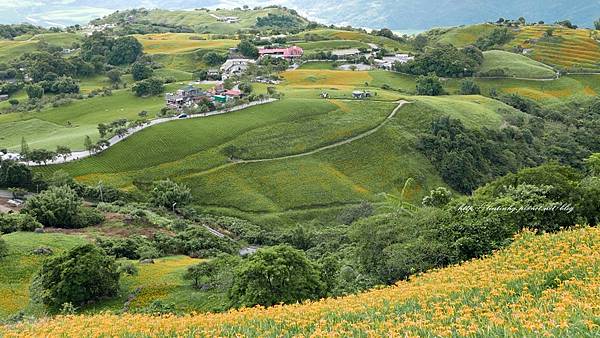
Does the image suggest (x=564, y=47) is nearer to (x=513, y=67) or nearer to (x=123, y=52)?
(x=513, y=67)

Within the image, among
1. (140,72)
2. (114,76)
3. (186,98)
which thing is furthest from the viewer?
(140,72)

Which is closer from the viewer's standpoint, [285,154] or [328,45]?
[285,154]

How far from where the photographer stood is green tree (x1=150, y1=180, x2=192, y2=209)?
63500 millimetres

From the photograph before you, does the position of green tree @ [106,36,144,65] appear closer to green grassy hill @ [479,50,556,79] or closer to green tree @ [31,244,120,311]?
green grassy hill @ [479,50,556,79]

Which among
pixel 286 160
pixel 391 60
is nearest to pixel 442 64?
pixel 391 60

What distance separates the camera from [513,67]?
12781 cm

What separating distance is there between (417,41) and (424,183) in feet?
342

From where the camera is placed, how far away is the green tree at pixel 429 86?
112 m

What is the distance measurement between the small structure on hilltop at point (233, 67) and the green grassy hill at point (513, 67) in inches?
2203

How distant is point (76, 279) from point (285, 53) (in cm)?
10595

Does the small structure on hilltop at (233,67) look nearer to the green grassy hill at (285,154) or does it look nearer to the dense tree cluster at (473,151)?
the green grassy hill at (285,154)

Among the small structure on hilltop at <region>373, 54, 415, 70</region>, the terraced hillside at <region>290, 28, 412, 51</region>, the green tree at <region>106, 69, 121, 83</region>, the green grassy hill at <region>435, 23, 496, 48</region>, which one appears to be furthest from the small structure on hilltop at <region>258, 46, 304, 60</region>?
the green grassy hill at <region>435, 23, 496, 48</region>

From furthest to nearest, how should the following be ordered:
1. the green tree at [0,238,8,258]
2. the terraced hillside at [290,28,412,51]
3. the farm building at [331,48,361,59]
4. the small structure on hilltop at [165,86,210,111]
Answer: the terraced hillside at [290,28,412,51] → the farm building at [331,48,361,59] → the small structure on hilltop at [165,86,210,111] → the green tree at [0,238,8,258]

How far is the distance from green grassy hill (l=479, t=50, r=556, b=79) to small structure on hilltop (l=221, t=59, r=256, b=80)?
5596cm
